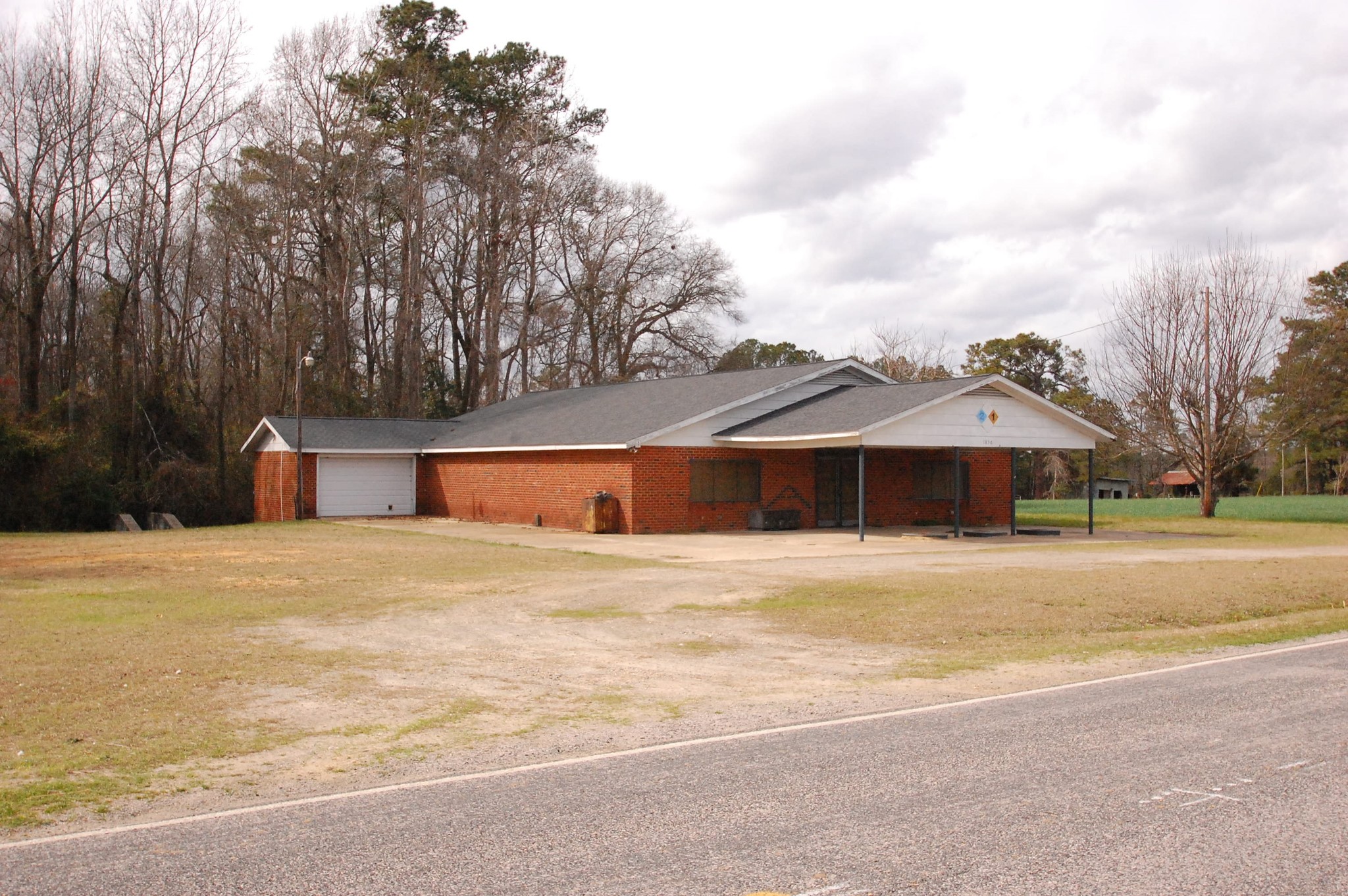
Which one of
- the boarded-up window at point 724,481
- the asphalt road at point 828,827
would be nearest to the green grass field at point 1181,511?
the boarded-up window at point 724,481

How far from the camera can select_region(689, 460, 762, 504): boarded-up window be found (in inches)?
1109

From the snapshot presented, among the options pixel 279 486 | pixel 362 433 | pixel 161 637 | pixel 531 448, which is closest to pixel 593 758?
pixel 161 637

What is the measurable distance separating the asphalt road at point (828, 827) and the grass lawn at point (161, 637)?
4.50 feet

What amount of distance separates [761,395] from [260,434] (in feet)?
58.4

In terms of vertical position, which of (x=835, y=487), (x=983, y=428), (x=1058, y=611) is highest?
(x=983, y=428)

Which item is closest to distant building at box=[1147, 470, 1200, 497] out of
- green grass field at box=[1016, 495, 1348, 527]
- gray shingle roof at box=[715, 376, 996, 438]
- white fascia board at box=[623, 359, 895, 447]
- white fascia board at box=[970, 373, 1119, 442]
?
green grass field at box=[1016, 495, 1348, 527]

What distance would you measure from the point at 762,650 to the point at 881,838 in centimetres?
582

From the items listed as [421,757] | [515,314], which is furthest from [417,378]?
[421,757]

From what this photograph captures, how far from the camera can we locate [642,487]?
89.5 feet

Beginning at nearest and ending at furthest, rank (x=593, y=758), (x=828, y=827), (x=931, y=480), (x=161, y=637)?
(x=828, y=827), (x=593, y=758), (x=161, y=637), (x=931, y=480)

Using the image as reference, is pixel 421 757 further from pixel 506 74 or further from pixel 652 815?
pixel 506 74

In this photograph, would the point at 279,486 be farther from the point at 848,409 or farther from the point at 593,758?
the point at 593,758

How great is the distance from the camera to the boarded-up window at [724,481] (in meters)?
28.2

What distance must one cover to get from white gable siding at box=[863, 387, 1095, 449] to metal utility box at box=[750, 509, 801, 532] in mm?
4339
